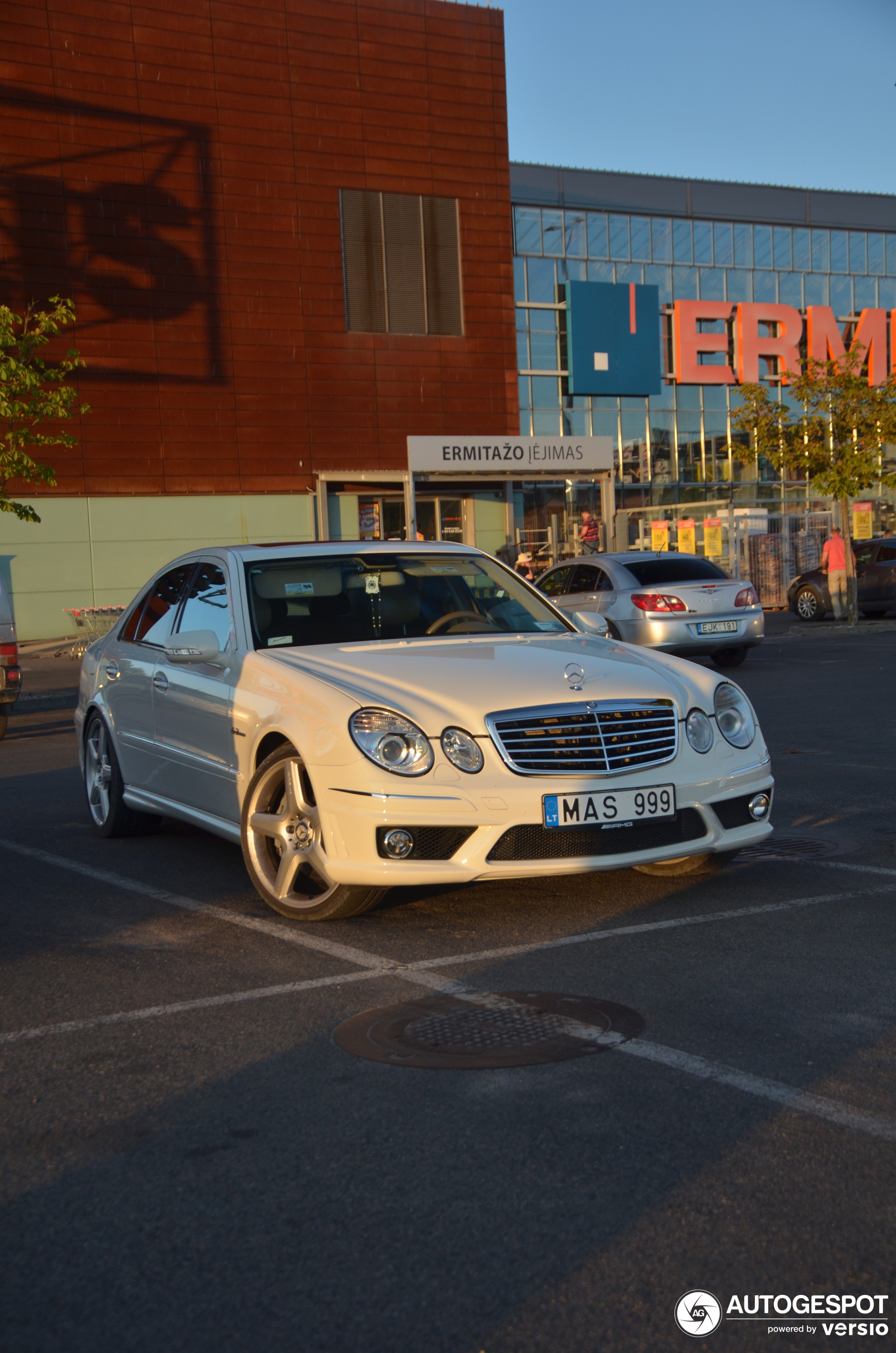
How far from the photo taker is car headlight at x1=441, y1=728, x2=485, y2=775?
528cm

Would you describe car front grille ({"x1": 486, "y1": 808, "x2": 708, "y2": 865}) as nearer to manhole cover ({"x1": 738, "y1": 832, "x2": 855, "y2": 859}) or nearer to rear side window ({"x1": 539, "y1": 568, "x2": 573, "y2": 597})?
manhole cover ({"x1": 738, "y1": 832, "x2": 855, "y2": 859})

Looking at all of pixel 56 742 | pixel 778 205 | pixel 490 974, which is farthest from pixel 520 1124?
pixel 778 205

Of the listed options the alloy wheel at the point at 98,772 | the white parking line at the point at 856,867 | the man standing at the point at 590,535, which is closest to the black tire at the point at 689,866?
the white parking line at the point at 856,867

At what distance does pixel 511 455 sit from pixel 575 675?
26.5m

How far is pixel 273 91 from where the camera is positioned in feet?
106

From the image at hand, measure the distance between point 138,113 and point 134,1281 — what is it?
104 feet

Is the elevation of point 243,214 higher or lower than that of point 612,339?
higher

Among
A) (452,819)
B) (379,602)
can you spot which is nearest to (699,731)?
(452,819)

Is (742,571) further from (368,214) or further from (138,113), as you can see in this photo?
(138,113)

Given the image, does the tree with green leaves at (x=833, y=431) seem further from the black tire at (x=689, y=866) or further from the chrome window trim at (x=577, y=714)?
the chrome window trim at (x=577, y=714)

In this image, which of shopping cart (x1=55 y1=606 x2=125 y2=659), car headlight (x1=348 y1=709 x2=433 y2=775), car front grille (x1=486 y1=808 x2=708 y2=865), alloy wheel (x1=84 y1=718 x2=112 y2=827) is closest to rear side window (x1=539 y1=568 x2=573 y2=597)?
shopping cart (x1=55 y1=606 x2=125 y2=659)

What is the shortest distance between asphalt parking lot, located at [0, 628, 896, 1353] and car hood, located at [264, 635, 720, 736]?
2.87 feet

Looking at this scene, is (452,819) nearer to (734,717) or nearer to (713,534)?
(734,717)

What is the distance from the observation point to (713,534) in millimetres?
32625
